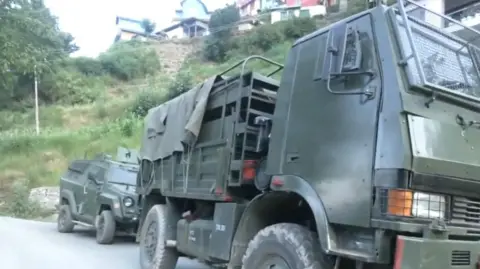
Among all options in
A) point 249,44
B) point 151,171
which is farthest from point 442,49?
point 249,44

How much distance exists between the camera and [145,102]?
35594mm

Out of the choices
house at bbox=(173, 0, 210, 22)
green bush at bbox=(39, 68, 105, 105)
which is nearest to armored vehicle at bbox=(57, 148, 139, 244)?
green bush at bbox=(39, 68, 105, 105)

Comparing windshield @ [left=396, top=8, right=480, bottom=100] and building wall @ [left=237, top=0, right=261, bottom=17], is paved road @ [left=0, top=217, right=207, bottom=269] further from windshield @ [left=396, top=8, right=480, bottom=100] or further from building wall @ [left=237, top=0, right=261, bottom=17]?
building wall @ [left=237, top=0, right=261, bottom=17]

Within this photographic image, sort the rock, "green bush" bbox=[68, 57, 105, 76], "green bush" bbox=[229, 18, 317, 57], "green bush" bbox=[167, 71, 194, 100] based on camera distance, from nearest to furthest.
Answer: the rock
"green bush" bbox=[167, 71, 194, 100]
"green bush" bbox=[229, 18, 317, 57]
"green bush" bbox=[68, 57, 105, 76]

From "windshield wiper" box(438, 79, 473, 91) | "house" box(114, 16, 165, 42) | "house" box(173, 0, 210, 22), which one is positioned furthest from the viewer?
"house" box(114, 16, 165, 42)

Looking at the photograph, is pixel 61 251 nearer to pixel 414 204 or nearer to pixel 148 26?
pixel 414 204

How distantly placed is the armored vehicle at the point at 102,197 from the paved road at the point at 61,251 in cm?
34

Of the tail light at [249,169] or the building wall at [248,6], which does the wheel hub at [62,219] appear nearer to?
the tail light at [249,169]

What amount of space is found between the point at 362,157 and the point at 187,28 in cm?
7353

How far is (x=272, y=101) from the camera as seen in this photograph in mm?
5973

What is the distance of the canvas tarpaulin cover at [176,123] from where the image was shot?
6.61 m

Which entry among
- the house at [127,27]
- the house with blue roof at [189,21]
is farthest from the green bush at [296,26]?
the house at [127,27]

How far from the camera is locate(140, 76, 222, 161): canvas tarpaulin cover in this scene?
6.61m

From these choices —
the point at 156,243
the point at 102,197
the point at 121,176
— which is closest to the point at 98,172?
the point at 121,176
